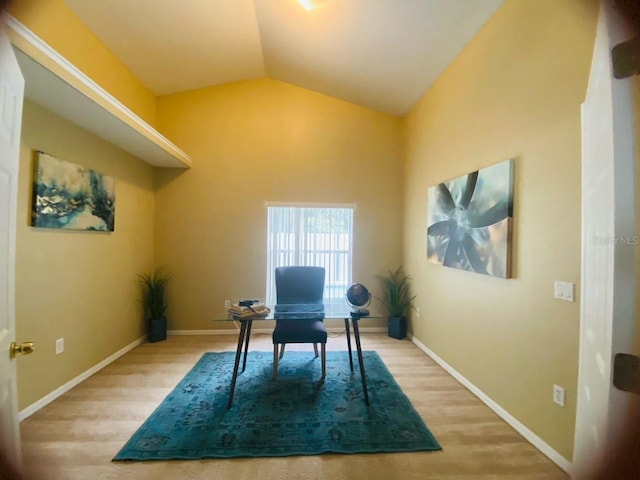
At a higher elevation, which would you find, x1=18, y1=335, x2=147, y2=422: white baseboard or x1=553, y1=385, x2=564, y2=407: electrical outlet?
x1=553, y1=385, x2=564, y2=407: electrical outlet

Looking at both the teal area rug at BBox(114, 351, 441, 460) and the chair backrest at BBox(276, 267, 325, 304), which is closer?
the teal area rug at BBox(114, 351, 441, 460)

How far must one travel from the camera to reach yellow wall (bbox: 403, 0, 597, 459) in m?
1.42

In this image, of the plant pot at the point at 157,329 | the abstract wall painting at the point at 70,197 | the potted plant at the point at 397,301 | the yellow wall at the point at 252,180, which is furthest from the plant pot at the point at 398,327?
the abstract wall painting at the point at 70,197

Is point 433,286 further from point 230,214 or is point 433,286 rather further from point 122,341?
point 122,341

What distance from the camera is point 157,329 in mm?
3275

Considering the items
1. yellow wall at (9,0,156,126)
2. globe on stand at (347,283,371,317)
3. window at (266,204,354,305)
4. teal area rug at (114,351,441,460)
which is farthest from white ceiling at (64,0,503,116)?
teal area rug at (114,351,441,460)

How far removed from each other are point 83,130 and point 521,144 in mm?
3580

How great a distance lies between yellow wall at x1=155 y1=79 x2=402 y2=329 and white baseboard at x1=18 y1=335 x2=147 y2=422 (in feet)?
2.45

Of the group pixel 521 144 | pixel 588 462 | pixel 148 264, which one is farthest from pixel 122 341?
pixel 521 144

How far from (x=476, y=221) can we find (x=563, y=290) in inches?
31.6

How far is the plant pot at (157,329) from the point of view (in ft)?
10.7

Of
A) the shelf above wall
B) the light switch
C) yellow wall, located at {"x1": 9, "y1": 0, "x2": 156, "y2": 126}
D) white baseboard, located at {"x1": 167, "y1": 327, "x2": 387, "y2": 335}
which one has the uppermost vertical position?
yellow wall, located at {"x1": 9, "y1": 0, "x2": 156, "y2": 126}

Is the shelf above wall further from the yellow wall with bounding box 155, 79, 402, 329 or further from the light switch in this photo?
the light switch

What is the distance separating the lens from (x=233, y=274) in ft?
11.9
